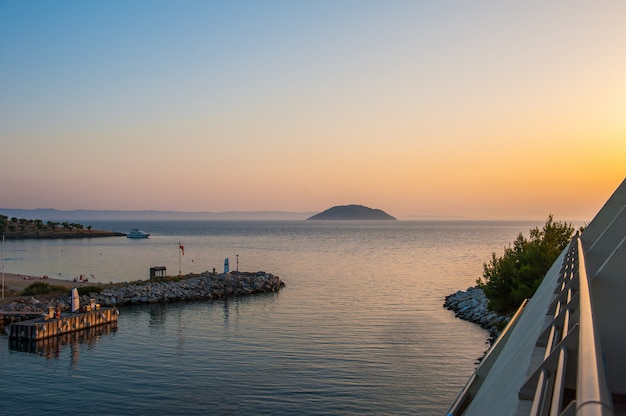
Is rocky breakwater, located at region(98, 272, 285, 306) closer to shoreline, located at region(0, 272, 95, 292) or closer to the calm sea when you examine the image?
the calm sea

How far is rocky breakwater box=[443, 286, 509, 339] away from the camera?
34875 millimetres

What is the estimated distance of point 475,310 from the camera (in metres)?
40.2

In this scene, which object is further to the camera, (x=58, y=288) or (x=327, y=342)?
(x=58, y=288)

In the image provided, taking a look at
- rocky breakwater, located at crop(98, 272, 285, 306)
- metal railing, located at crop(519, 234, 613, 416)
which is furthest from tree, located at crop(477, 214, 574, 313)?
metal railing, located at crop(519, 234, 613, 416)

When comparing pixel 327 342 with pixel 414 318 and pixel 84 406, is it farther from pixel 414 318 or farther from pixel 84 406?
pixel 84 406

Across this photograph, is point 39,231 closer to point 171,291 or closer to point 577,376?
point 171,291

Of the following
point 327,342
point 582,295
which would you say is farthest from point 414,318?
point 582,295

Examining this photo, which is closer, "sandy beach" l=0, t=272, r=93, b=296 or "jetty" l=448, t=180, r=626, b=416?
"jetty" l=448, t=180, r=626, b=416

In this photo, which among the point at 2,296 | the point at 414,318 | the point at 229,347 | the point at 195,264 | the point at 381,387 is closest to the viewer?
the point at 381,387

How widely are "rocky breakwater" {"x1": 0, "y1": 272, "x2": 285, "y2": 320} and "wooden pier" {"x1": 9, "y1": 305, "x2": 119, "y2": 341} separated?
18.6ft

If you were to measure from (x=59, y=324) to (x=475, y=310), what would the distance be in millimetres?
29062

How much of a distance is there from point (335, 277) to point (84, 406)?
4645cm

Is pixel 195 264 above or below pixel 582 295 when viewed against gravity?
below

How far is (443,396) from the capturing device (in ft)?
72.6
